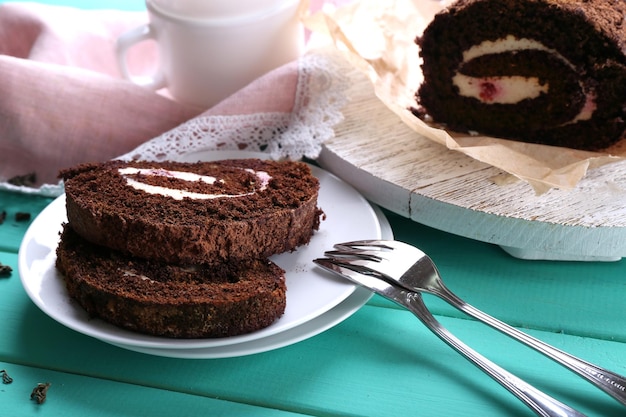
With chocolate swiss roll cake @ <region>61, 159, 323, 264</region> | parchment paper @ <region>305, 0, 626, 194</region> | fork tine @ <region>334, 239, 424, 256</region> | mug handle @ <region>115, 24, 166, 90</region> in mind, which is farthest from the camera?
mug handle @ <region>115, 24, 166, 90</region>

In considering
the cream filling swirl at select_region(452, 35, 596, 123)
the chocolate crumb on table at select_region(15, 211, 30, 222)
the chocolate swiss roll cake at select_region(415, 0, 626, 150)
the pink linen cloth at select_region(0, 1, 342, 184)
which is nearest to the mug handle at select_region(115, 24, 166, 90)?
the pink linen cloth at select_region(0, 1, 342, 184)

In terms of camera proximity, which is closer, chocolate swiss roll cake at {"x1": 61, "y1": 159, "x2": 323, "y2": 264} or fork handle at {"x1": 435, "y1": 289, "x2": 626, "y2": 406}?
fork handle at {"x1": 435, "y1": 289, "x2": 626, "y2": 406}

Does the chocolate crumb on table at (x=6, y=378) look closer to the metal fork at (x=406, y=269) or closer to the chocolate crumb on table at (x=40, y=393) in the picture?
the chocolate crumb on table at (x=40, y=393)

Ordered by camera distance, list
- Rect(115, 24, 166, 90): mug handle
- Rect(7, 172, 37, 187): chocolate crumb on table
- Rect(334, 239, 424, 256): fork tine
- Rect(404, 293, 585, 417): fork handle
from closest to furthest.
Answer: Rect(404, 293, 585, 417): fork handle → Rect(334, 239, 424, 256): fork tine → Rect(7, 172, 37, 187): chocolate crumb on table → Rect(115, 24, 166, 90): mug handle

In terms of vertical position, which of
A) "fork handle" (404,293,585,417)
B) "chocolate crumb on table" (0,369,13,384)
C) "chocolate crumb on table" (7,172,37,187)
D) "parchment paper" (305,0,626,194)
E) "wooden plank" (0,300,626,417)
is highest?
"parchment paper" (305,0,626,194)

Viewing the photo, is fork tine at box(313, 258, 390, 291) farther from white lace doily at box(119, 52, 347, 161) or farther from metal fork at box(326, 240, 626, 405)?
white lace doily at box(119, 52, 347, 161)

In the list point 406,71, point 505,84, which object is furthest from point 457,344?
point 406,71

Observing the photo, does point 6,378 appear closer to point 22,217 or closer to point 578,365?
point 22,217
